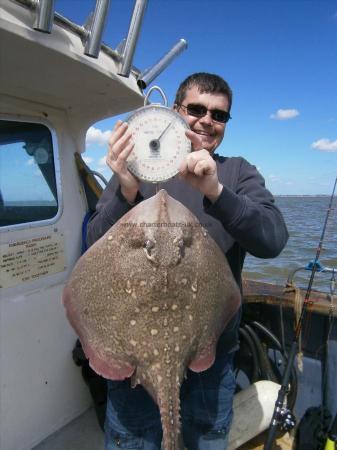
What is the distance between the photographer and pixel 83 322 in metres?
2.02

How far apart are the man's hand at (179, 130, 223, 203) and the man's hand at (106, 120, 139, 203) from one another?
0.32 metres

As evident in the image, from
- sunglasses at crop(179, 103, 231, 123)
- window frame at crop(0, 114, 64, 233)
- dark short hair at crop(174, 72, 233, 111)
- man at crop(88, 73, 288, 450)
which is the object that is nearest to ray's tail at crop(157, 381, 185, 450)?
man at crop(88, 73, 288, 450)

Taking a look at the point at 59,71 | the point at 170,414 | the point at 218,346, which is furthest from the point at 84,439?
the point at 59,71

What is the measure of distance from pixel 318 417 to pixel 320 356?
1070 millimetres

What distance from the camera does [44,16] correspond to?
2254 millimetres

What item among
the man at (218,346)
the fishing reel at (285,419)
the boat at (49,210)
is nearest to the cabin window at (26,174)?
the boat at (49,210)

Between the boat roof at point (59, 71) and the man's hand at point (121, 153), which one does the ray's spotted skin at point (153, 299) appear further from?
the boat roof at point (59, 71)

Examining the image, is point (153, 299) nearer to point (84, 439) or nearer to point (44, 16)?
point (44, 16)

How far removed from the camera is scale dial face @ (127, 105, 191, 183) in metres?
2.06

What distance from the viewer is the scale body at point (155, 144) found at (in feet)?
6.77

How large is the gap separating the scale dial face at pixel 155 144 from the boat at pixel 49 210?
1032mm

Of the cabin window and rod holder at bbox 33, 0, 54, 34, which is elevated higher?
rod holder at bbox 33, 0, 54, 34

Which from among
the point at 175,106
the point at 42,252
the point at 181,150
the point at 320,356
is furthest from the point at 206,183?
the point at 320,356

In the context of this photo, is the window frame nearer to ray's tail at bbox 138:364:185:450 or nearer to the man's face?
the man's face
